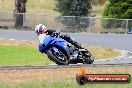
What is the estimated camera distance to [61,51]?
1703 centimetres

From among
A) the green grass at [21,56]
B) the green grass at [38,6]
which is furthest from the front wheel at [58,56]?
the green grass at [38,6]

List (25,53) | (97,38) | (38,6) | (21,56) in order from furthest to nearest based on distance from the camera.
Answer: (38,6) → (97,38) → (25,53) → (21,56)

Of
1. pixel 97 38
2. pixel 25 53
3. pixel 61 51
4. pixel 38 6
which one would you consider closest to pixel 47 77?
pixel 61 51

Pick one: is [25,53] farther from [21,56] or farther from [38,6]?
[38,6]

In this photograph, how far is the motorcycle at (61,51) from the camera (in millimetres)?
16766

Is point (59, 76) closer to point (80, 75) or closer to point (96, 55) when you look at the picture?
point (80, 75)

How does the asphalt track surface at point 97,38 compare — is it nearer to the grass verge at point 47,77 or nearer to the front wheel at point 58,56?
the front wheel at point 58,56

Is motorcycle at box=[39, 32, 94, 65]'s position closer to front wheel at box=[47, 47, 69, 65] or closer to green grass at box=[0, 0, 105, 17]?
front wheel at box=[47, 47, 69, 65]

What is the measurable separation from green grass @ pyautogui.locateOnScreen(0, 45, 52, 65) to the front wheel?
569 centimetres

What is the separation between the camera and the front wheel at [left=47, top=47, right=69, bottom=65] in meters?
16.8

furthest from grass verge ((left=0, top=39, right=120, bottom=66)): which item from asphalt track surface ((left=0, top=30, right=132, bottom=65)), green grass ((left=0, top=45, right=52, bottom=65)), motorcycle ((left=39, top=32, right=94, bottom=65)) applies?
motorcycle ((left=39, top=32, right=94, bottom=65))

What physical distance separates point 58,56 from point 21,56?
8799 millimetres

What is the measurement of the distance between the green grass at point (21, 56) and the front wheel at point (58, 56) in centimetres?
569

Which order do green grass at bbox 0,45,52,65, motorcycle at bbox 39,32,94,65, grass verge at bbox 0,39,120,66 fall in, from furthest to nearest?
grass verge at bbox 0,39,120,66 < green grass at bbox 0,45,52,65 < motorcycle at bbox 39,32,94,65
